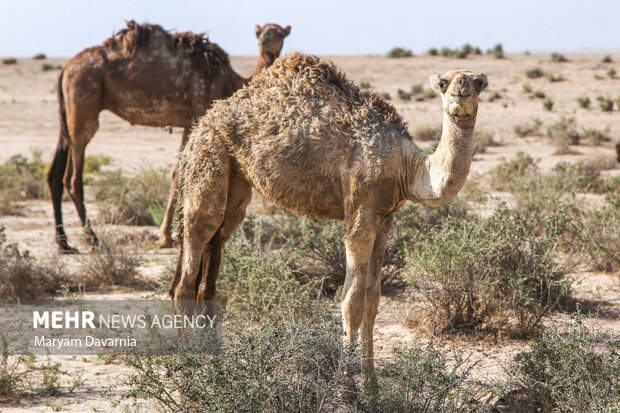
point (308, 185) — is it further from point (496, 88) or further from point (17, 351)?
point (496, 88)

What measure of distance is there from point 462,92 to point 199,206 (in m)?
2.37

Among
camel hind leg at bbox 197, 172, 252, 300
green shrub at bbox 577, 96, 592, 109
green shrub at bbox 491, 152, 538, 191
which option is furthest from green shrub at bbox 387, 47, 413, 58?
camel hind leg at bbox 197, 172, 252, 300

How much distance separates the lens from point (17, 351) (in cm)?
648

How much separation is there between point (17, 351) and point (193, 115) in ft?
13.1

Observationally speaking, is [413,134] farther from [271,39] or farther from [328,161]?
[328,161]

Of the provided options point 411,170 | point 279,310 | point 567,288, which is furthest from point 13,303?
point 567,288

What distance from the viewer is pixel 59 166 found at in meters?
10.3

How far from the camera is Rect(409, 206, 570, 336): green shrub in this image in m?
6.54

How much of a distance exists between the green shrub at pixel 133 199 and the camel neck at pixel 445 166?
7.04m

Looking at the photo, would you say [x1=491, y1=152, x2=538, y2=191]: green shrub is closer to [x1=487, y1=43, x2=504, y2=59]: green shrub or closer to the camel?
the camel

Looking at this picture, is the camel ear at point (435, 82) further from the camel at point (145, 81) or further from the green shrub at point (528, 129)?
the green shrub at point (528, 129)

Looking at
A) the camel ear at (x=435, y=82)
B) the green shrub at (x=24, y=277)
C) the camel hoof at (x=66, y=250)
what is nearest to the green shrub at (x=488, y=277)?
the camel ear at (x=435, y=82)

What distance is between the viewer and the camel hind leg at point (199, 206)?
559 centimetres

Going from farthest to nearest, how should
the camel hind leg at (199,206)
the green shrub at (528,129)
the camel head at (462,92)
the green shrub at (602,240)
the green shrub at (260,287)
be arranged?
the green shrub at (528,129), the green shrub at (602,240), the green shrub at (260,287), the camel hind leg at (199,206), the camel head at (462,92)
